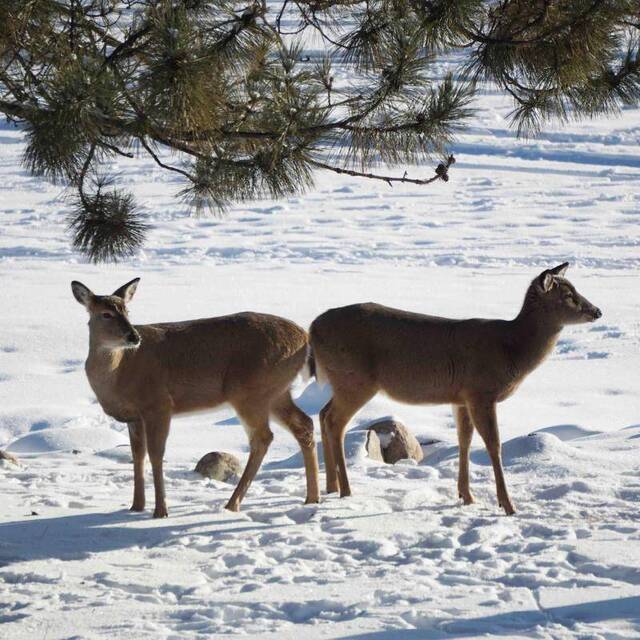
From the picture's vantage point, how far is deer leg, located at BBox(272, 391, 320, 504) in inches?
315

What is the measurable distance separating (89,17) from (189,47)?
1379 millimetres

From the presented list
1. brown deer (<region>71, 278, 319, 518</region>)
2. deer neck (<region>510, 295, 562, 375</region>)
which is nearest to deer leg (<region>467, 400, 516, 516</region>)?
deer neck (<region>510, 295, 562, 375</region>)

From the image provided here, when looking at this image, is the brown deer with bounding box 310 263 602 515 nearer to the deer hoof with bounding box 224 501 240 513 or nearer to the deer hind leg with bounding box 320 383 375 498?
the deer hind leg with bounding box 320 383 375 498

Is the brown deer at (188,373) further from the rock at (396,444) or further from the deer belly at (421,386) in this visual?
the rock at (396,444)

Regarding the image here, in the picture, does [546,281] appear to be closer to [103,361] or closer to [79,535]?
[103,361]

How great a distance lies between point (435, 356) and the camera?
26.9 ft

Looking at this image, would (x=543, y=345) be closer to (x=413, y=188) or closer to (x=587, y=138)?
(x=413, y=188)

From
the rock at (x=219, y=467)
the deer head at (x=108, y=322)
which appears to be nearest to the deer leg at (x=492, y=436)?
the rock at (x=219, y=467)

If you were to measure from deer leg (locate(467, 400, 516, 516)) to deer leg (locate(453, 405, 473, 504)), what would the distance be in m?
0.20

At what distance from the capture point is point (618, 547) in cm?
663

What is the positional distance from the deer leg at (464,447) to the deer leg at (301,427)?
0.98m

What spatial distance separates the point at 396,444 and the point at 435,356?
1.96 metres

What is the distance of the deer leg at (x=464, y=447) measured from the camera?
8039 mm

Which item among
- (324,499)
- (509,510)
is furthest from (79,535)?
(509,510)
